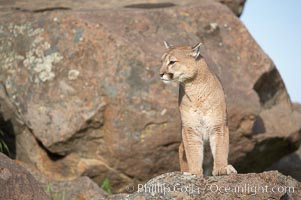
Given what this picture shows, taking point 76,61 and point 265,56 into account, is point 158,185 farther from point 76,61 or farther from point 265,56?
point 265,56

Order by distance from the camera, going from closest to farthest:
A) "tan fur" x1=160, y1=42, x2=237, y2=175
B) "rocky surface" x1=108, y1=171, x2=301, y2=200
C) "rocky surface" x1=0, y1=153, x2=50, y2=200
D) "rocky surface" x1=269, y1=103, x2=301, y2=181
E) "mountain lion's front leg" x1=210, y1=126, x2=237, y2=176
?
"rocky surface" x1=108, y1=171, x2=301, y2=200 < "rocky surface" x1=0, y1=153, x2=50, y2=200 < "mountain lion's front leg" x1=210, y1=126, x2=237, y2=176 < "tan fur" x1=160, y1=42, x2=237, y2=175 < "rocky surface" x1=269, y1=103, x2=301, y2=181

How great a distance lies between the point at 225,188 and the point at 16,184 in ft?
8.09

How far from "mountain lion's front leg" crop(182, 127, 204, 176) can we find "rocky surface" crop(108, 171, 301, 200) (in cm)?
152

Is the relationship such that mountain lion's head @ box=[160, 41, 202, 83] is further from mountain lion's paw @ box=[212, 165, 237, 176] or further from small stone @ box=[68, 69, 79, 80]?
small stone @ box=[68, 69, 79, 80]

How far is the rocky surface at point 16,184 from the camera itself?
800 centimetres

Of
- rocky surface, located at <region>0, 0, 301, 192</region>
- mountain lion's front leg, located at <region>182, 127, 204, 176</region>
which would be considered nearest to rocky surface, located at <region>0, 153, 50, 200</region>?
mountain lion's front leg, located at <region>182, 127, 204, 176</region>

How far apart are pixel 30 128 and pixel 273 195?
6379 mm

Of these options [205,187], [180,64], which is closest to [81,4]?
[180,64]

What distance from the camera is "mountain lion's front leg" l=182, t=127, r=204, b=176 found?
9.24 meters

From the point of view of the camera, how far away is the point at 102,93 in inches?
484

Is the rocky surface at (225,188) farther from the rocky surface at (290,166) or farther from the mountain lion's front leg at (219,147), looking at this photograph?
the rocky surface at (290,166)

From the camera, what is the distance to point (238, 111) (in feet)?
41.1

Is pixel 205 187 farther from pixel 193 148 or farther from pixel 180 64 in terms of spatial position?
pixel 180 64

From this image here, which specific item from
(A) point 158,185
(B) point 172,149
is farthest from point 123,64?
(A) point 158,185
